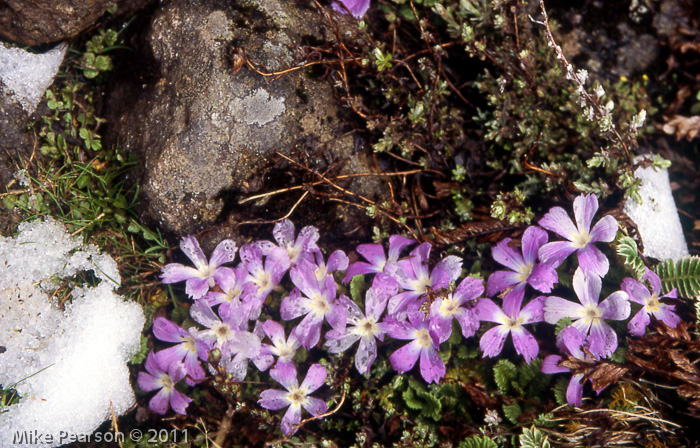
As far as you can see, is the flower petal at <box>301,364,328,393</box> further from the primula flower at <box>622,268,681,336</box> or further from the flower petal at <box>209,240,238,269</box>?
the primula flower at <box>622,268,681,336</box>

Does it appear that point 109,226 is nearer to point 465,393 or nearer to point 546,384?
point 465,393

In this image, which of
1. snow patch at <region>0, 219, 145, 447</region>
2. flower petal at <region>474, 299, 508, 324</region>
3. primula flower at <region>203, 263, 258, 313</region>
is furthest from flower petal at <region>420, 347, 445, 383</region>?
snow patch at <region>0, 219, 145, 447</region>

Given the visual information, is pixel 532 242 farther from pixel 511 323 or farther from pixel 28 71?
pixel 28 71

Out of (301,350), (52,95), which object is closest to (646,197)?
(301,350)

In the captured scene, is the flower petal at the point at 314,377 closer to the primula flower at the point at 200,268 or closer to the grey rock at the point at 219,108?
the primula flower at the point at 200,268

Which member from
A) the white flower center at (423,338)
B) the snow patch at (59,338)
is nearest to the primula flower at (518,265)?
the white flower center at (423,338)

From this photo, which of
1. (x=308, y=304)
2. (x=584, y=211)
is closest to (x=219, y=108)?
(x=308, y=304)

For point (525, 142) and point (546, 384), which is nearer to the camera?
point (546, 384)
